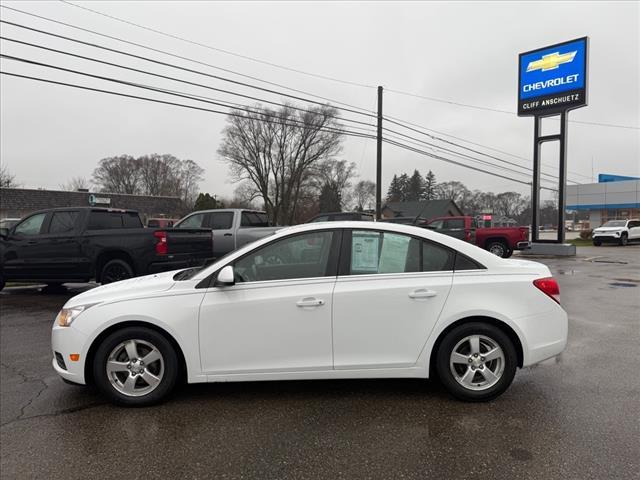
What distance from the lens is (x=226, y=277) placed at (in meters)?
3.40

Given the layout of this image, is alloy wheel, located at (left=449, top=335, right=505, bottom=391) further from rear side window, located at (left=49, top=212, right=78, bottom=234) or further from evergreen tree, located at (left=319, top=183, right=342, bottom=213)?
evergreen tree, located at (left=319, top=183, right=342, bottom=213)

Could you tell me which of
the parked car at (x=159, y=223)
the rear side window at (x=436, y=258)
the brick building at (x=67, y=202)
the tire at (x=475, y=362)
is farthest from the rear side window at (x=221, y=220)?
the brick building at (x=67, y=202)

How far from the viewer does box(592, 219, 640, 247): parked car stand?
91.9 ft

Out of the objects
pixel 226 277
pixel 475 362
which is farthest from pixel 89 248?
pixel 475 362

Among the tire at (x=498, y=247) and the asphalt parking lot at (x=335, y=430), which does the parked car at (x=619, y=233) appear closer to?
the tire at (x=498, y=247)

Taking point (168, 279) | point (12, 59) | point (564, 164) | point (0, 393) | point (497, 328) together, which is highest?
point (12, 59)

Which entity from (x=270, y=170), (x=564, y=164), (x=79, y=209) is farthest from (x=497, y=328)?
(x=270, y=170)

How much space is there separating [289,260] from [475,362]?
71.5 inches

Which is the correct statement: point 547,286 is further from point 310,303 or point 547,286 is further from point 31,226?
point 31,226

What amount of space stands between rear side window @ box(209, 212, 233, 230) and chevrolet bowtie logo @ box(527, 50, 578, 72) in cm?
1865

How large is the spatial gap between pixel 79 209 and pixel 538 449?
9.30m

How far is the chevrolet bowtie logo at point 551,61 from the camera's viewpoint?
20.0 m

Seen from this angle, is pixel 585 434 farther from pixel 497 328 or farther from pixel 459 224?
pixel 459 224

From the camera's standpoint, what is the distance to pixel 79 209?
29.2 ft
